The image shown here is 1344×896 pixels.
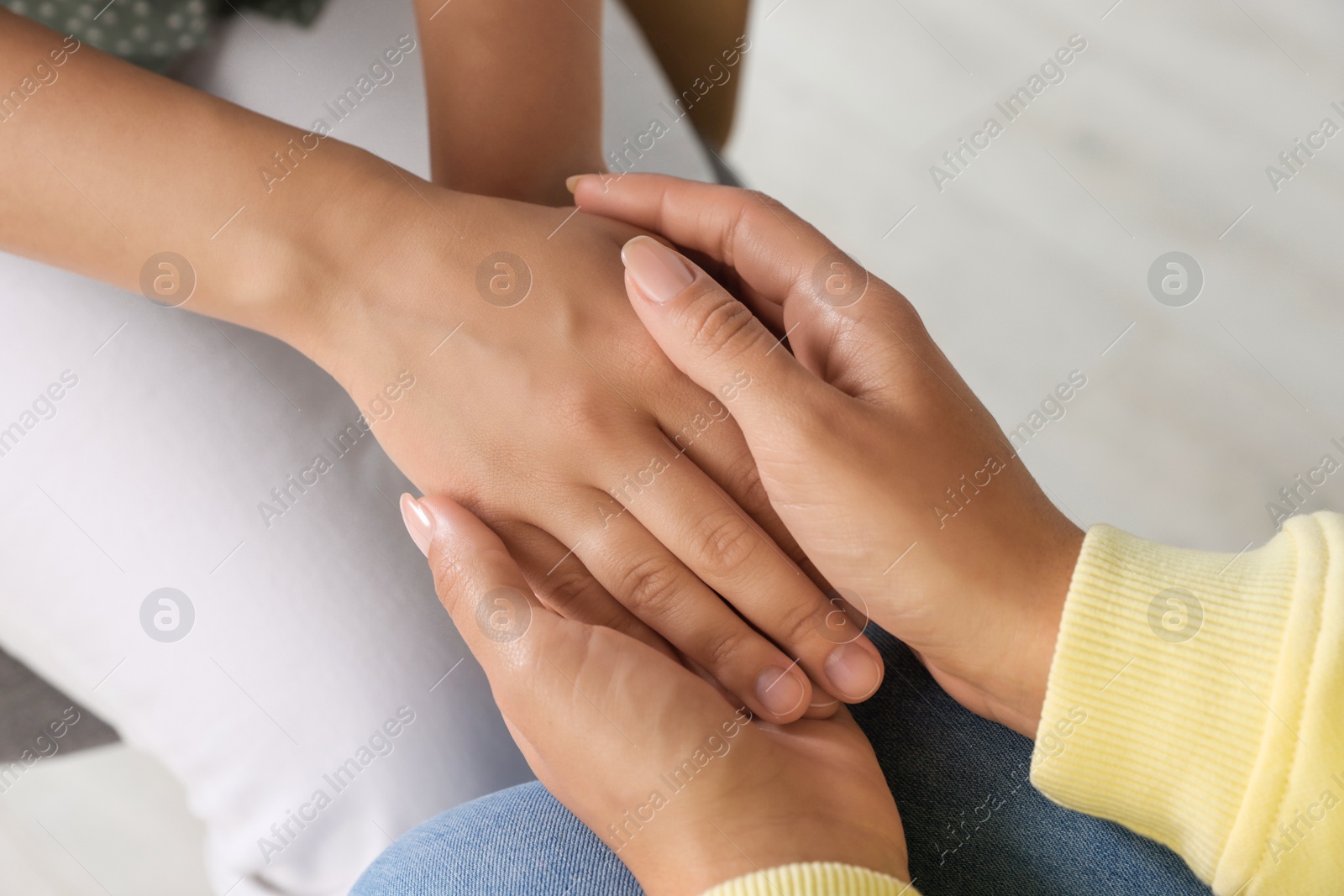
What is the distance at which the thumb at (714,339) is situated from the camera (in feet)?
2.16

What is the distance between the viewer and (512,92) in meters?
0.91

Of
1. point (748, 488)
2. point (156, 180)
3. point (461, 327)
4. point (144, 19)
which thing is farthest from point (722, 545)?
point (144, 19)

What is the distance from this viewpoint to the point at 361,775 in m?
0.83

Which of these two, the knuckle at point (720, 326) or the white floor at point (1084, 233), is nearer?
the knuckle at point (720, 326)

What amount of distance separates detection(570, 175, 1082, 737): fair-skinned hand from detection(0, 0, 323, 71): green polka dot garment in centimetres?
52

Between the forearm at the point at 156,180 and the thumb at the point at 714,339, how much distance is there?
0.23m

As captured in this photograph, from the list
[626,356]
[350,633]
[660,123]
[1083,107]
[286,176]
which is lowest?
[1083,107]

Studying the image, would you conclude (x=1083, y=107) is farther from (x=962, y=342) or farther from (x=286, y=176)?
(x=286, y=176)

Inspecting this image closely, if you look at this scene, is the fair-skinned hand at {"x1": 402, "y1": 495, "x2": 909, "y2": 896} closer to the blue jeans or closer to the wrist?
the blue jeans

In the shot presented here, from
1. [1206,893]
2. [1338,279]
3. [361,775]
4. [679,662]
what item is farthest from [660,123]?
[1338,279]

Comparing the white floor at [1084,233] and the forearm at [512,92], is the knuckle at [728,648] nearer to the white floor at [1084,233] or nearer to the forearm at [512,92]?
the forearm at [512,92]

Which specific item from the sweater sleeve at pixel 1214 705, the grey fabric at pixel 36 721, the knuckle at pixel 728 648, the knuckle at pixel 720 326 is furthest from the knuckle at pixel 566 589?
the grey fabric at pixel 36 721

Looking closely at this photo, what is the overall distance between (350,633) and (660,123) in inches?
25.3

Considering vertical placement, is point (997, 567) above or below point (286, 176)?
below
